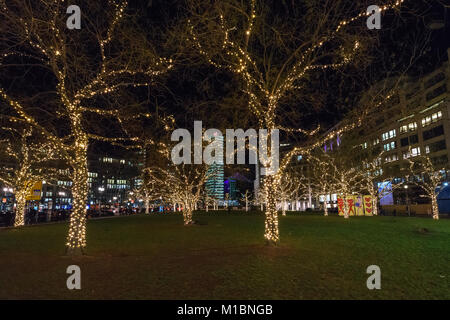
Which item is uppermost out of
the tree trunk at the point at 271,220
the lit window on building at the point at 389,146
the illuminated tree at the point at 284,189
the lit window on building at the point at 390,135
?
the lit window on building at the point at 390,135

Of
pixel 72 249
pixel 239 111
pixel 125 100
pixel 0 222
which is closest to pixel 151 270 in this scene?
pixel 72 249

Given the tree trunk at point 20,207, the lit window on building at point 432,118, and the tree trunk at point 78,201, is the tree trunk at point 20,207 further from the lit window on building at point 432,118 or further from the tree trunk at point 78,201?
the lit window on building at point 432,118

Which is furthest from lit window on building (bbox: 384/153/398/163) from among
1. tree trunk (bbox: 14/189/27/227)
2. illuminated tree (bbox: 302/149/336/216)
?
tree trunk (bbox: 14/189/27/227)

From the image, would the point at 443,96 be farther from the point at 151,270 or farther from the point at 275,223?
the point at 151,270

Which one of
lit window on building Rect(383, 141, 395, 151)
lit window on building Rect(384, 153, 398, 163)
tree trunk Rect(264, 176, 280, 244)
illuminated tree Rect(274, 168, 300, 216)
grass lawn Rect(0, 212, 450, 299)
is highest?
lit window on building Rect(383, 141, 395, 151)

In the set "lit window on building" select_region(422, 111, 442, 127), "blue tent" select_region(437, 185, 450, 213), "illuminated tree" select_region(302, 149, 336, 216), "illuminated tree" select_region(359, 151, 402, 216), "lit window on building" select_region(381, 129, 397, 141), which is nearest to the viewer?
"illuminated tree" select_region(359, 151, 402, 216)

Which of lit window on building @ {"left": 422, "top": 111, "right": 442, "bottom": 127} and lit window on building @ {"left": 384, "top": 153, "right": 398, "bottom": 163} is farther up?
lit window on building @ {"left": 422, "top": 111, "right": 442, "bottom": 127}

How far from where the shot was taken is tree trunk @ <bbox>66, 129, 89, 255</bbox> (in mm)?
9711

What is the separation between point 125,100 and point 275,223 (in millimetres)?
8107

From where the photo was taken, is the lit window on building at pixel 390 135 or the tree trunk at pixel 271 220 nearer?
the tree trunk at pixel 271 220

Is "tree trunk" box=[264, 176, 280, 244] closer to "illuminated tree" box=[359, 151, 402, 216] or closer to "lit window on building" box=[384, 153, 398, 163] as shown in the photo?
"illuminated tree" box=[359, 151, 402, 216]

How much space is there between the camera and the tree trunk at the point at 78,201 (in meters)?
9.71

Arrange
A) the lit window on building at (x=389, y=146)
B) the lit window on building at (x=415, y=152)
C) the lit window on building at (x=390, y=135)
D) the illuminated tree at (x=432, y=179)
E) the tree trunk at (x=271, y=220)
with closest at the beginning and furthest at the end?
1. the tree trunk at (x=271, y=220)
2. the illuminated tree at (x=432, y=179)
3. the lit window on building at (x=415, y=152)
4. the lit window on building at (x=390, y=135)
5. the lit window on building at (x=389, y=146)

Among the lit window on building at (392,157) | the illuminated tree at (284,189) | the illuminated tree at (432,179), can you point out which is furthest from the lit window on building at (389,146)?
the illuminated tree at (284,189)
